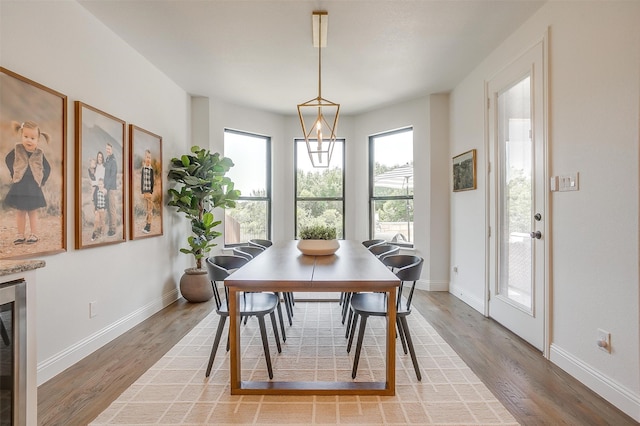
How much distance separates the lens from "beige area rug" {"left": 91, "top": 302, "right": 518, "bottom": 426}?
1.82 m

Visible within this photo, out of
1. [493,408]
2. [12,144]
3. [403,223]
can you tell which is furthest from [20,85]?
[403,223]

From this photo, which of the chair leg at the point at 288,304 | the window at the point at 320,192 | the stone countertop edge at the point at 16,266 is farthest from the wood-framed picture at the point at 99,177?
the window at the point at 320,192

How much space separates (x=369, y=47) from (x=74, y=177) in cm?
286

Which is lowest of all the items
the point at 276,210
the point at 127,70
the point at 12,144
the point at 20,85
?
the point at 276,210

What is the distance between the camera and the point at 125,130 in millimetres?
3182

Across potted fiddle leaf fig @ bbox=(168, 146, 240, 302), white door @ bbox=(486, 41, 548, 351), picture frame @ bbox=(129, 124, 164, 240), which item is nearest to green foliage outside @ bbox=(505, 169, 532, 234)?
white door @ bbox=(486, 41, 548, 351)

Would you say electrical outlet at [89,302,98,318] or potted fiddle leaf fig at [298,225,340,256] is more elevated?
potted fiddle leaf fig at [298,225,340,256]

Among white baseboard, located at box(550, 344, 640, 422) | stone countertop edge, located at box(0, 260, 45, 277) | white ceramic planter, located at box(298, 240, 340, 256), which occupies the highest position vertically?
stone countertop edge, located at box(0, 260, 45, 277)

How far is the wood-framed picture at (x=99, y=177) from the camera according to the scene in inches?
101

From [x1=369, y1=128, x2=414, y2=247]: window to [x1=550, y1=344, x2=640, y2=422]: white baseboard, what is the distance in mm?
2736

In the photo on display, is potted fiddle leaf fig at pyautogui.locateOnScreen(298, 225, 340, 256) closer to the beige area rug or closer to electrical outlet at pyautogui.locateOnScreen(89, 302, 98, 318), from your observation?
the beige area rug

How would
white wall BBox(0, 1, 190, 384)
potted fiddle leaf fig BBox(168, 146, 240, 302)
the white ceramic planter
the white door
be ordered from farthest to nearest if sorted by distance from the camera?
potted fiddle leaf fig BBox(168, 146, 240, 302) → the white ceramic planter → the white door → white wall BBox(0, 1, 190, 384)

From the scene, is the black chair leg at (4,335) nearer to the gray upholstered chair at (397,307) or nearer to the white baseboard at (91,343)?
the white baseboard at (91,343)

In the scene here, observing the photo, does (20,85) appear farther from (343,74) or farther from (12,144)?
(343,74)
